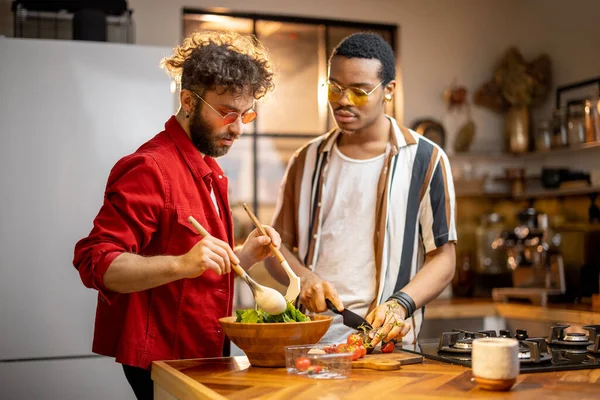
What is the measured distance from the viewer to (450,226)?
2.45m

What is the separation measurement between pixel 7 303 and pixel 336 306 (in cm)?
188

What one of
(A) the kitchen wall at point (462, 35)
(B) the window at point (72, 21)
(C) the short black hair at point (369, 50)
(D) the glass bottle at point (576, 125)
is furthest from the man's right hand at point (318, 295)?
(D) the glass bottle at point (576, 125)

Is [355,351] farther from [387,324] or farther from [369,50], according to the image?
[369,50]

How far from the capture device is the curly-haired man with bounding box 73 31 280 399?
1716 millimetres

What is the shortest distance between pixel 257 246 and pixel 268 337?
354 mm

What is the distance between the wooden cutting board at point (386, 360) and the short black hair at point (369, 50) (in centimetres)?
96

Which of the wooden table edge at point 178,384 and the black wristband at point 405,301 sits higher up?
the black wristband at point 405,301

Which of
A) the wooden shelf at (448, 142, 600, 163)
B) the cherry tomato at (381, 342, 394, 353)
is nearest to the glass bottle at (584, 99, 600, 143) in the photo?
the wooden shelf at (448, 142, 600, 163)

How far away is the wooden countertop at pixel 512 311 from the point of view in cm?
388

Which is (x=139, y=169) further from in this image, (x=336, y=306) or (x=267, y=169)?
(x=267, y=169)

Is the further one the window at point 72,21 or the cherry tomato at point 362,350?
the window at point 72,21

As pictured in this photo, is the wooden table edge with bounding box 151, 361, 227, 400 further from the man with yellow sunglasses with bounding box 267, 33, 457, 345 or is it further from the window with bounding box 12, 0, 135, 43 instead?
the window with bounding box 12, 0, 135, 43

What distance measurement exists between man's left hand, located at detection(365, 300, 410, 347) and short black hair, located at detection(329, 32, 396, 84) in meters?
0.80

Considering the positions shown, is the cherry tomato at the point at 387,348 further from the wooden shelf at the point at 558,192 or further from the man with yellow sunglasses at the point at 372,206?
the wooden shelf at the point at 558,192
